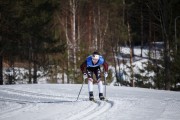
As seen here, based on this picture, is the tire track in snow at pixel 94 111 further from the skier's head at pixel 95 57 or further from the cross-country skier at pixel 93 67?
the skier's head at pixel 95 57

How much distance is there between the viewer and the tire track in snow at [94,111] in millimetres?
9219

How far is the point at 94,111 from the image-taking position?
10102mm

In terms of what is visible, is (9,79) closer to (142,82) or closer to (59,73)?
(59,73)

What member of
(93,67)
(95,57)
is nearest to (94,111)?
(95,57)

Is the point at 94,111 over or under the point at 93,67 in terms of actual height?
under

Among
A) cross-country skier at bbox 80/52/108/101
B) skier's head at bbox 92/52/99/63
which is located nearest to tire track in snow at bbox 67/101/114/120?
cross-country skier at bbox 80/52/108/101

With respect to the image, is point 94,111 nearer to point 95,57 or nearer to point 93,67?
point 95,57

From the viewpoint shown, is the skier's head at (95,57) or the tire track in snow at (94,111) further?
the skier's head at (95,57)

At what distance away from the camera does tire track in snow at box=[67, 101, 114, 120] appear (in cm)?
922

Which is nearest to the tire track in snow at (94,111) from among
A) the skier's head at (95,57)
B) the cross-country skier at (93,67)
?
the cross-country skier at (93,67)

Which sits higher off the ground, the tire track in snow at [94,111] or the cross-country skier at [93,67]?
the cross-country skier at [93,67]

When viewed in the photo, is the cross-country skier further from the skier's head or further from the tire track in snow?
the tire track in snow

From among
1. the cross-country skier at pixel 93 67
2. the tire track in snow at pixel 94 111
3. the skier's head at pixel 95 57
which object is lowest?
the tire track in snow at pixel 94 111

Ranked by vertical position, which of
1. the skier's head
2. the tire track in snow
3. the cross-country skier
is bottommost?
the tire track in snow
